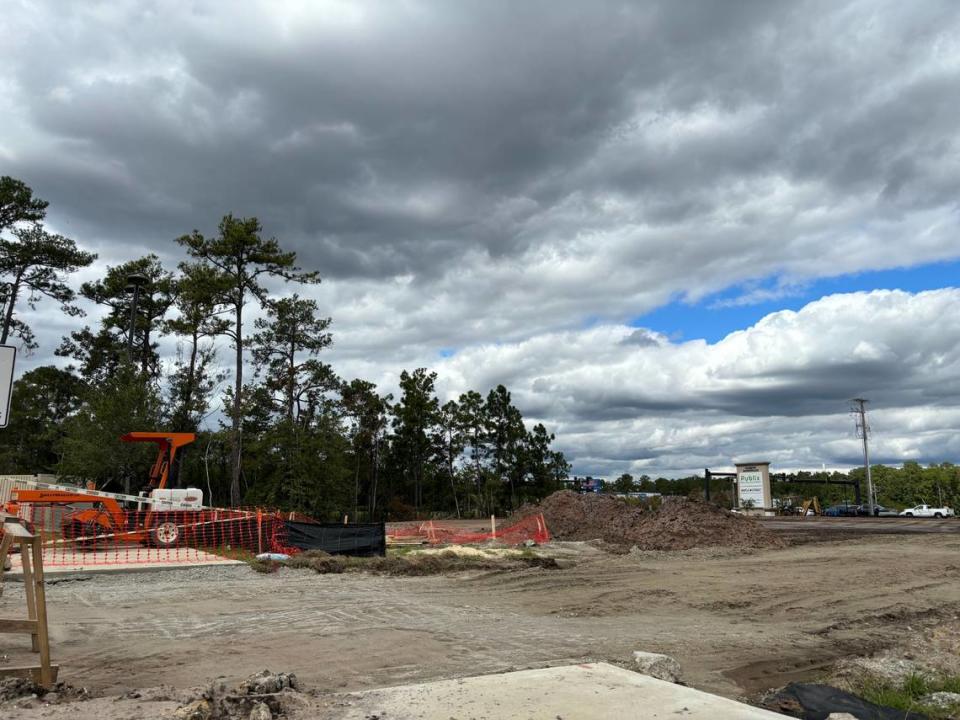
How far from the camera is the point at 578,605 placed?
13.3 m

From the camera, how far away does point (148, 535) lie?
21.1 meters

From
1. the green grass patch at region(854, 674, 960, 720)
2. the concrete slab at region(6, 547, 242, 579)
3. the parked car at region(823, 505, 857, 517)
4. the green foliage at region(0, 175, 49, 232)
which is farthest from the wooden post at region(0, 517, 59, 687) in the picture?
the parked car at region(823, 505, 857, 517)

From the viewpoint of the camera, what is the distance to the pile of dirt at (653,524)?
94.0 feet

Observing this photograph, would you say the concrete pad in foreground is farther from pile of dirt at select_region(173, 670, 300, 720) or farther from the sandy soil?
the sandy soil

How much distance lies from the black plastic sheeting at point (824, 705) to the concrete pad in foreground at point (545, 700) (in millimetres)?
1594

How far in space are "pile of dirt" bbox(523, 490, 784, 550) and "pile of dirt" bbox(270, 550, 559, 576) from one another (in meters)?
8.88

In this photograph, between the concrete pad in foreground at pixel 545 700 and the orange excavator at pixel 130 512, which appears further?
the orange excavator at pixel 130 512

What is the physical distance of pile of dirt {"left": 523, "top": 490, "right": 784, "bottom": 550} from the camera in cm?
2866

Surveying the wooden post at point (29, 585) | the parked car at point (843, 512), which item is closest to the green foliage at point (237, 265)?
the wooden post at point (29, 585)

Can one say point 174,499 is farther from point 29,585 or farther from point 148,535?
point 29,585

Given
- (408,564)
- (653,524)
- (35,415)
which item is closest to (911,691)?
(408,564)

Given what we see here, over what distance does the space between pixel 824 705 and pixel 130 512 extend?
20182 mm

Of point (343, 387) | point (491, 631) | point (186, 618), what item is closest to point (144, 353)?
point (343, 387)

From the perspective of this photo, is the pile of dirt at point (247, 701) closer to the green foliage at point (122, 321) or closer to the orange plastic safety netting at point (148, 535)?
the orange plastic safety netting at point (148, 535)
